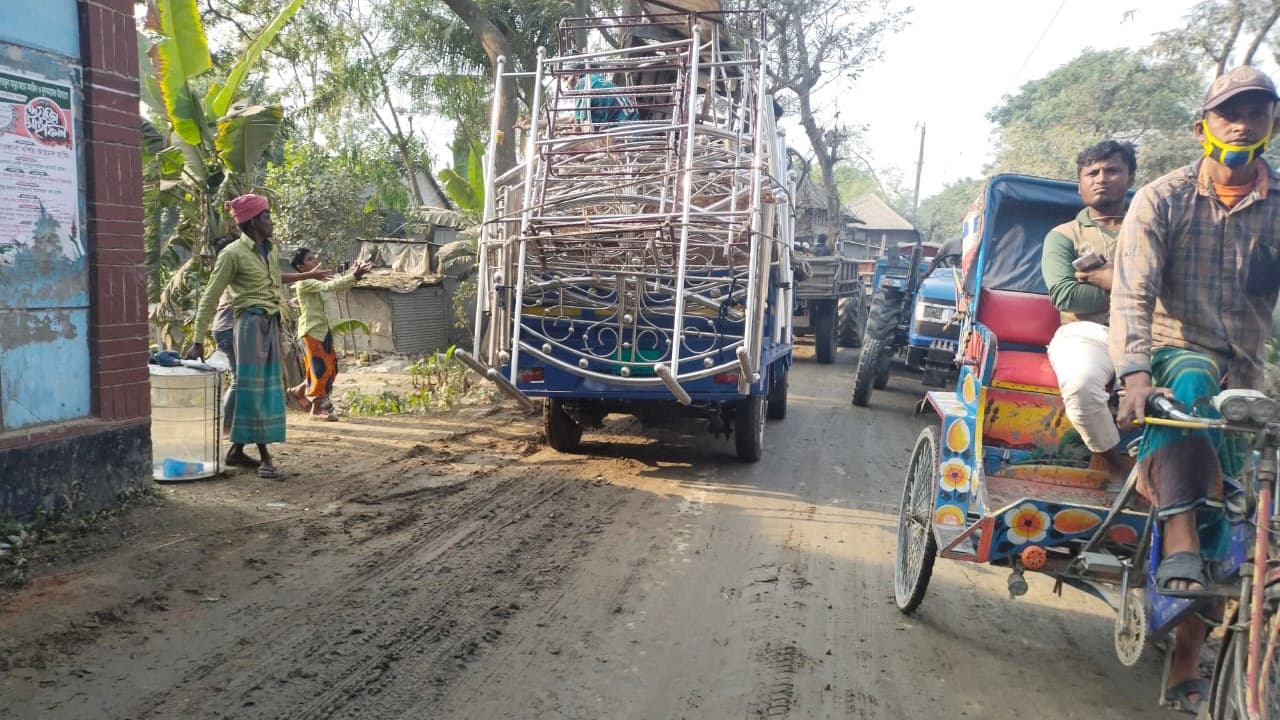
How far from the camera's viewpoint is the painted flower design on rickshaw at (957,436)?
12.6ft

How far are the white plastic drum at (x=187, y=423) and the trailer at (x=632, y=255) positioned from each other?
1845mm

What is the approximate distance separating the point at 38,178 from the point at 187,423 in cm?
198

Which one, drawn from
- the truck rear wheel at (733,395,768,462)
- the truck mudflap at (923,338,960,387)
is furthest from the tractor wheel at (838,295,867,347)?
the truck rear wheel at (733,395,768,462)

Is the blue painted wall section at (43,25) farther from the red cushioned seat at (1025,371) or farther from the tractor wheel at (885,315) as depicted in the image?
the tractor wheel at (885,315)

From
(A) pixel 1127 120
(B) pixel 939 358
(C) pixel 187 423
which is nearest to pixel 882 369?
(B) pixel 939 358

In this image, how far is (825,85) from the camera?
79.6 feet

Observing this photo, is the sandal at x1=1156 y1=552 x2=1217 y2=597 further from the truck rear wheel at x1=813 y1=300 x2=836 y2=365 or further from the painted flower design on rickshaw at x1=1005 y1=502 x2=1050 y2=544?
the truck rear wheel at x1=813 y1=300 x2=836 y2=365

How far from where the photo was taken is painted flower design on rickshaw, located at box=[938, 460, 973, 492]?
12.4ft

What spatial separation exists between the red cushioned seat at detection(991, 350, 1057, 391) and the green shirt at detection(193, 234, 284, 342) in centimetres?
482

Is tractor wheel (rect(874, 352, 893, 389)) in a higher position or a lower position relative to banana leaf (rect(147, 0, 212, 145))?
lower

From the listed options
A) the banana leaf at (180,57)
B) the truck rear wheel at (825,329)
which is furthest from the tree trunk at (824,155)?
the banana leaf at (180,57)

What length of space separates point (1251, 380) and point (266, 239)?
5919 millimetres

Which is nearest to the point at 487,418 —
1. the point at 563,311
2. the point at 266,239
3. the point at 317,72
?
the point at 563,311

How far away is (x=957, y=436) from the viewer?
3.86 meters
